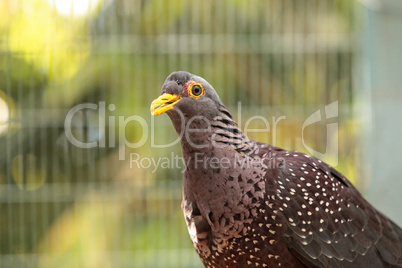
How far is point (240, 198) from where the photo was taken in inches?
134

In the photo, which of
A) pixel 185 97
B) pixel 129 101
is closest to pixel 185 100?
pixel 185 97

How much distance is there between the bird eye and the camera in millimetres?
3442

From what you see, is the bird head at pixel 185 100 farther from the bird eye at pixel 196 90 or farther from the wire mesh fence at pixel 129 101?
the wire mesh fence at pixel 129 101

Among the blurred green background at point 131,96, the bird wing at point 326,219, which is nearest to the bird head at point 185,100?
the bird wing at point 326,219

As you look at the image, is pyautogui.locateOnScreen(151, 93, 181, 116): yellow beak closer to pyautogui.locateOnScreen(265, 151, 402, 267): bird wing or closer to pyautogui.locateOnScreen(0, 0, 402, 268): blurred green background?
pyautogui.locateOnScreen(265, 151, 402, 267): bird wing

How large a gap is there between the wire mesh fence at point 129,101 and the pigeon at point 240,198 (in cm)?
239

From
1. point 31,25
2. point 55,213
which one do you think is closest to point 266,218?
point 55,213

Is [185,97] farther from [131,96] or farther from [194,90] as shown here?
[131,96]

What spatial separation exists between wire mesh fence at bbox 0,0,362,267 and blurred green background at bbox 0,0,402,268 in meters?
0.01

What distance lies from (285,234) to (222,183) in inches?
18.6

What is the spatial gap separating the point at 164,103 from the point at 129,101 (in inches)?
110

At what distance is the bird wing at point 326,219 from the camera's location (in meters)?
3.53

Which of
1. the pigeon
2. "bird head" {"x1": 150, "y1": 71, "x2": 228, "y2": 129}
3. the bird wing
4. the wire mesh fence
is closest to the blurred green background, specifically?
the wire mesh fence

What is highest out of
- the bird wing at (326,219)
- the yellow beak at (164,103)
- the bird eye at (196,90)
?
the bird eye at (196,90)
